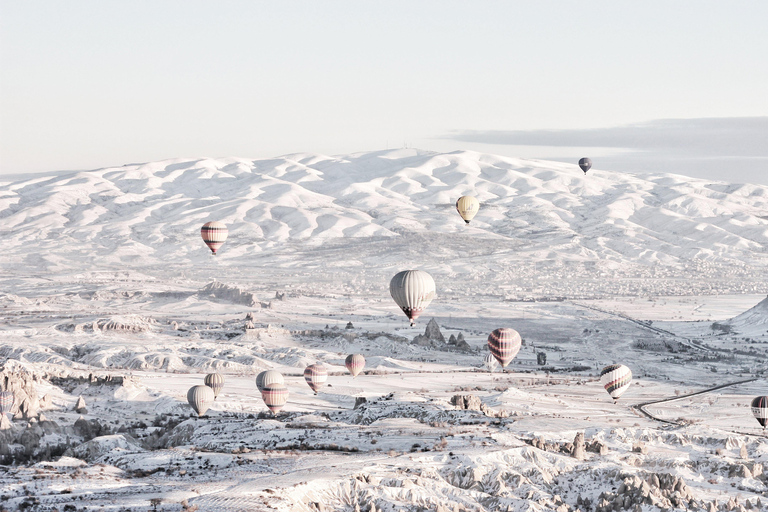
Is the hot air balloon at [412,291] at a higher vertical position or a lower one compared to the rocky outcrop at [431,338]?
higher

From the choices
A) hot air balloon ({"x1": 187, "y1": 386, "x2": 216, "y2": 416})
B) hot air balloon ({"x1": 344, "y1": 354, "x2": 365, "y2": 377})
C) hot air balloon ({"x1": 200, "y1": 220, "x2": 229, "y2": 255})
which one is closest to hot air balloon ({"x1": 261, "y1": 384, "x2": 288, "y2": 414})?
hot air balloon ({"x1": 187, "y1": 386, "x2": 216, "y2": 416})

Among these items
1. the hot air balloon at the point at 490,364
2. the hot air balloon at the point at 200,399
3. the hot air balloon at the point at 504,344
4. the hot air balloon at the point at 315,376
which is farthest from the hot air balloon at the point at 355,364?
the hot air balloon at the point at 200,399

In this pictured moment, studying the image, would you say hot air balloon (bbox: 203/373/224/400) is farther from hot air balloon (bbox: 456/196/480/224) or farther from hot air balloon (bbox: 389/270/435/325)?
hot air balloon (bbox: 456/196/480/224)

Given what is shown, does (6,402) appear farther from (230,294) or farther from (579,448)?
(230,294)

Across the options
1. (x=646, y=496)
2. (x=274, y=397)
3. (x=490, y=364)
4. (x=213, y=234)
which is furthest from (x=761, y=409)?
(x=213, y=234)

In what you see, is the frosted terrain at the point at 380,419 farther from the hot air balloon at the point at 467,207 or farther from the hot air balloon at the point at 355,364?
the hot air balloon at the point at 467,207

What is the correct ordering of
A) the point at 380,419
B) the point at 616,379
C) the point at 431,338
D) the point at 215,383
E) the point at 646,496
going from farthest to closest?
the point at 431,338, the point at 215,383, the point at 616,379, the point at 380,419, the point at 646,496

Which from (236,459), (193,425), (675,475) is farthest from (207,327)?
(675,475)
